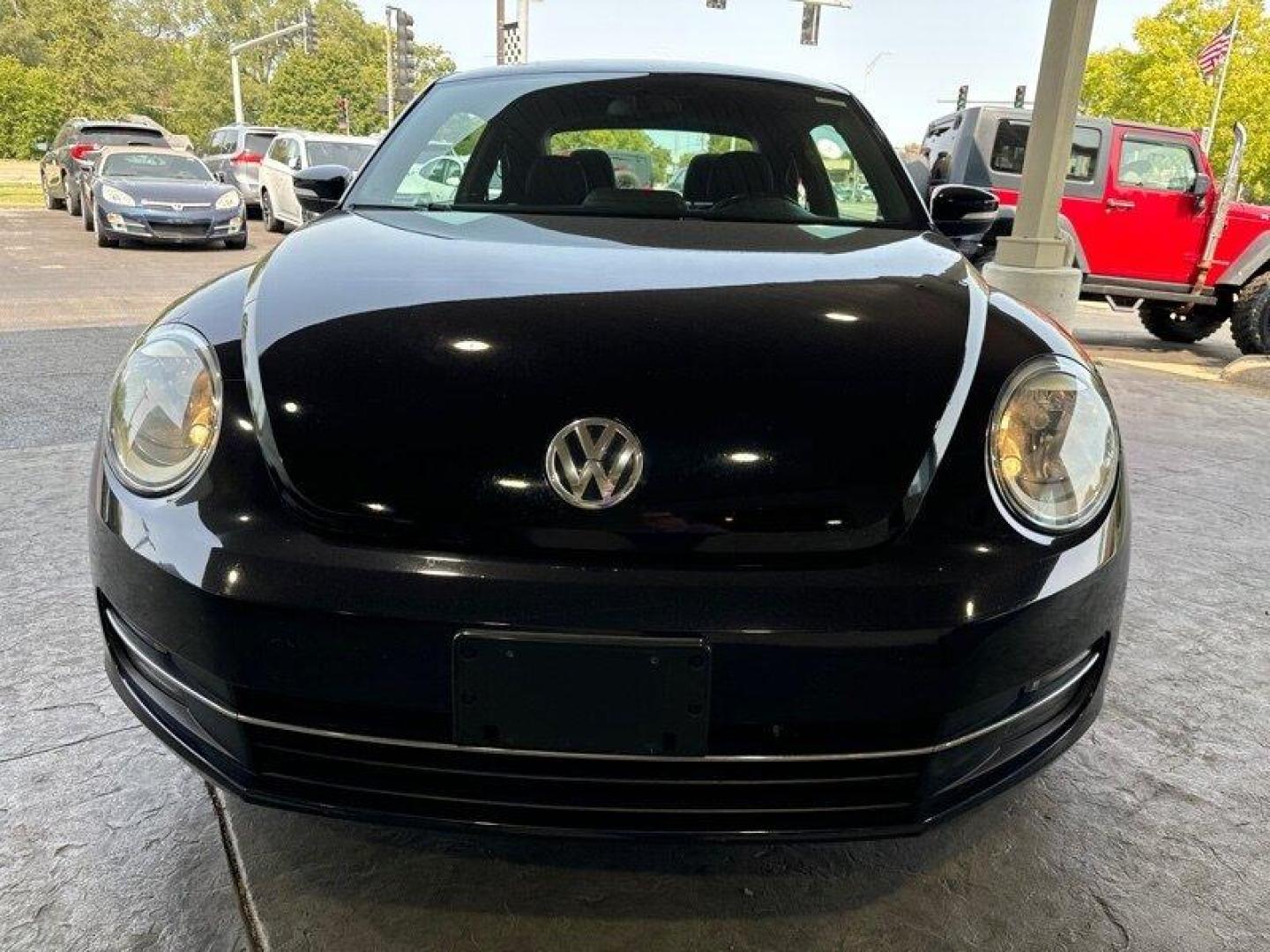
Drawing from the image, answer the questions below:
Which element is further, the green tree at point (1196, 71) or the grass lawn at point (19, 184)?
the green tree at point (1196, 71)

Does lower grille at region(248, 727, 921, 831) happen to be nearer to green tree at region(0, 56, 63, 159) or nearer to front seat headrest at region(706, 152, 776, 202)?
front seat headrest at region(706, 152, 776, 202)

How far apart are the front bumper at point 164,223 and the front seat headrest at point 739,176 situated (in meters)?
10.3

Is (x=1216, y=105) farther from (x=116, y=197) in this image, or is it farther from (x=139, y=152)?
(x=116, y=197)

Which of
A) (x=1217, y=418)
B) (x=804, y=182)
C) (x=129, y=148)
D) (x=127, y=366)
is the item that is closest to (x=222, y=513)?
(x=127, y=366)

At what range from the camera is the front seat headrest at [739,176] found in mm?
2381

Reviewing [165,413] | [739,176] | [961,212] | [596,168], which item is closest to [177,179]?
[596,168]

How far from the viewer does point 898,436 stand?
51.3 inches

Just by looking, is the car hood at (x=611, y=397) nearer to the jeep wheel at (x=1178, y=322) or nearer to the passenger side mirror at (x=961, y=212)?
the passenger side mirror at (x=961, y=212)

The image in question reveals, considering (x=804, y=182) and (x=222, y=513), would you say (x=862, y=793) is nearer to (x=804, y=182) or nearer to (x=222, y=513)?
(x=222, y=513)

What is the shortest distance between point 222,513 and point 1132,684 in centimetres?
201

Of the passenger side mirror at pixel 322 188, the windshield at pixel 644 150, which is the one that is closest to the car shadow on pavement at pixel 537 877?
the windshield at pixel 644 150

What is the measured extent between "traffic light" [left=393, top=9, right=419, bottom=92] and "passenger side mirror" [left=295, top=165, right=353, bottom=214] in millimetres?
17143

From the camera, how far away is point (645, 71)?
2.57 m

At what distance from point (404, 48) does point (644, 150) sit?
17.5m
